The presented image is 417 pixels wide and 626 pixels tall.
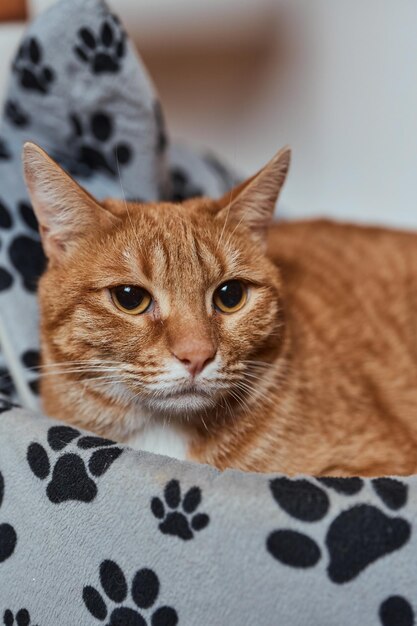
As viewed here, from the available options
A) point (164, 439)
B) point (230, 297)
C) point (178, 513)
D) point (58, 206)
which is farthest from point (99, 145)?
point (178, 513)

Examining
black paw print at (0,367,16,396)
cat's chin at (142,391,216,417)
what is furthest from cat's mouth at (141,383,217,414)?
black paw print at (0,367,16,396)

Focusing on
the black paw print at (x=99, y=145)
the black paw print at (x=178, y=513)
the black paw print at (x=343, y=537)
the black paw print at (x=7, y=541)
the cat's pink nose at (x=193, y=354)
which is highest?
the black paw print at (x=99, y=145)

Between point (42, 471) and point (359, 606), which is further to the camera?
point (42, 471)

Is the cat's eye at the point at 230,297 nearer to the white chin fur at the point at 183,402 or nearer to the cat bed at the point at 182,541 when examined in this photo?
the white chin fur at the point at 183,402

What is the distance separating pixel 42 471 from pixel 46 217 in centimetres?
48

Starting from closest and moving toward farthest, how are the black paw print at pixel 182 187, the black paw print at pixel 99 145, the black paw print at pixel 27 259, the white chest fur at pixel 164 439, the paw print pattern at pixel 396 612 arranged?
the paw print pattern at pixel 396 612, the white chest fur at pixel 164 439, the black paw print at pixel 27 259, the black paw print at pixel 99 145, the black paw print at pixel 182 187

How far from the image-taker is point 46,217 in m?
1.30

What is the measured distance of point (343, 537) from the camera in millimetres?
960

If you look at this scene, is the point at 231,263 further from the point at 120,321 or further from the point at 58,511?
the point at 58,511

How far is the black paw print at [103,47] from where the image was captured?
1721mm

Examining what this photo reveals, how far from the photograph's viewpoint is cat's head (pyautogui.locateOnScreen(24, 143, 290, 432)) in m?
1.13

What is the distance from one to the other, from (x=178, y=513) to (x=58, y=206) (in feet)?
2.01

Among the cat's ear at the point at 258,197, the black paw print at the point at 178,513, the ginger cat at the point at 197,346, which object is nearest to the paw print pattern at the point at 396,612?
the black paw print at the point at 178,513

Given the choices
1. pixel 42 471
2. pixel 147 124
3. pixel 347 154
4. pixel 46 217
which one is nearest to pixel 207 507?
pixel 42 471
